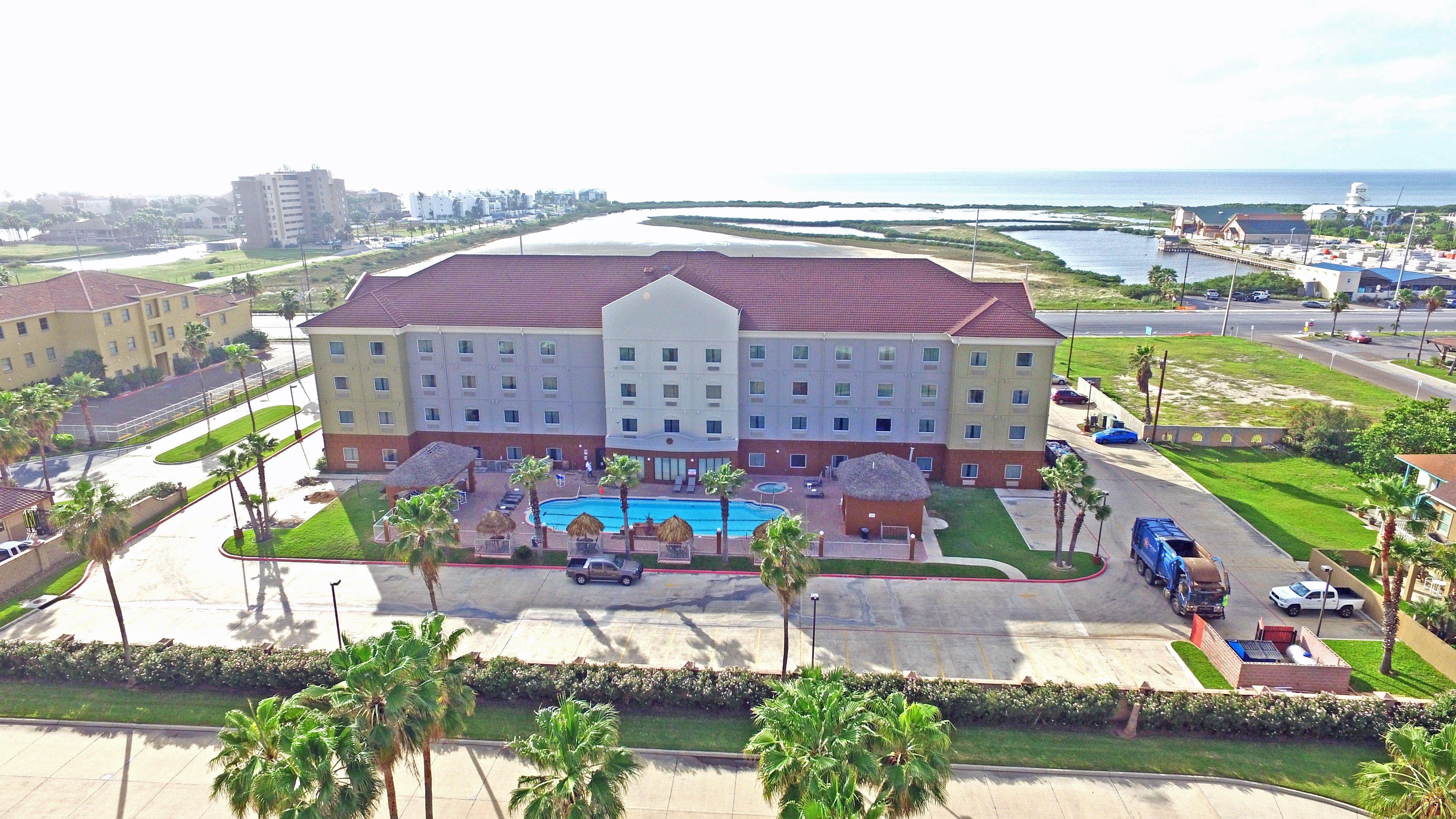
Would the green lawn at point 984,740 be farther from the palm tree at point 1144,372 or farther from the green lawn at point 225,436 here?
the palm tree at point 1144,372

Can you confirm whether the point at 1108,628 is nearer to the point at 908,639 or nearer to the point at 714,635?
the point at 908,639

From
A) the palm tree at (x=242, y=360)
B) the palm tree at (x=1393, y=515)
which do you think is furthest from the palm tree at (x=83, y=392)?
the palm tree at (x=1393, y=515)

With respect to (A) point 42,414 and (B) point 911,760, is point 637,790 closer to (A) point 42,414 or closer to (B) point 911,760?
(B) point 911,760

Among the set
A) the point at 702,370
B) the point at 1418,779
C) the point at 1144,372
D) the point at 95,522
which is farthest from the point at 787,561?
the point at 1144,372

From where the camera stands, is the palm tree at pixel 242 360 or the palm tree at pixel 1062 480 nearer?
the palm tree at pixel 1062 480

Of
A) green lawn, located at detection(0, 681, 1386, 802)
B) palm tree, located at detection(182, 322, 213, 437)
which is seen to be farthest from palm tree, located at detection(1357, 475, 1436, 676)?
palm tree, located at detection(182, 322, 213, 437)

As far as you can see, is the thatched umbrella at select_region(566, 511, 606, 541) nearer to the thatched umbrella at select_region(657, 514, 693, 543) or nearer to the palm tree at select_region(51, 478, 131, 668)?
the thatched umbrella at select_region(657, 514, 693, 543)

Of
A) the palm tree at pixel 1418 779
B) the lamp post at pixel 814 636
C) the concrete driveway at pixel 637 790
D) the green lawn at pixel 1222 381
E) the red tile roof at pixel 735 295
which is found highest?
the red tile roof at pixel 735 295
